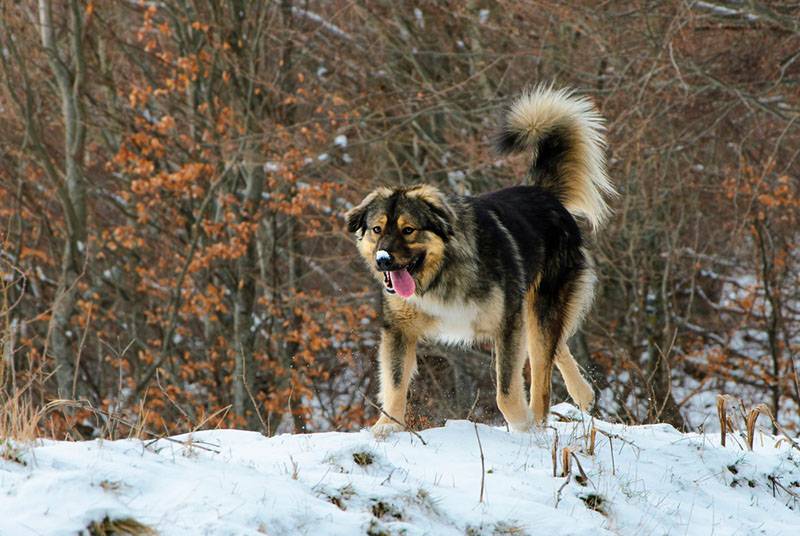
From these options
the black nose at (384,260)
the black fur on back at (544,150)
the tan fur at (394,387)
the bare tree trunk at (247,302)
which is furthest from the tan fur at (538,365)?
the bare tree trunk at (247,302)

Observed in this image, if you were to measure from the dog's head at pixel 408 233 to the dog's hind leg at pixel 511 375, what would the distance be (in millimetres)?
601

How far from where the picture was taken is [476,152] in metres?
12.6

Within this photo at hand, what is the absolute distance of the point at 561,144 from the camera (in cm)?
691

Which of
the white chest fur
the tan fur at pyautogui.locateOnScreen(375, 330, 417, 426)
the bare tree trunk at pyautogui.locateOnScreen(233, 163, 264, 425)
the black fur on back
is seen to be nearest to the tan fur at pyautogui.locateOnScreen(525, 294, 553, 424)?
the white chest fur

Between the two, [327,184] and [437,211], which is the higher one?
[327,184]

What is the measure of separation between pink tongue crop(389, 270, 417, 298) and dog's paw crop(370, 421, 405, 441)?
2.37 ft

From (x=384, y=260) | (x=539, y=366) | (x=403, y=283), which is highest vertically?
(x=384, y=260)

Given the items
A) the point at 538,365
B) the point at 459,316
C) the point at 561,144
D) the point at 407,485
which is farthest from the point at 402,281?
the point at 561,144

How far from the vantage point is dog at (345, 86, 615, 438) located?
5.48 meters

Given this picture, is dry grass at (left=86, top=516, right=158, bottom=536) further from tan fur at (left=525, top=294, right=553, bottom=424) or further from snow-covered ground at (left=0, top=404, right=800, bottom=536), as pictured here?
tan fur at (left=525, top=294, right=553, bottom=424)

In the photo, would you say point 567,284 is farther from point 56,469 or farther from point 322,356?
point 322,356

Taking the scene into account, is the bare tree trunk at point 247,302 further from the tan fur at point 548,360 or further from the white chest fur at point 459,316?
the white chest fur at point 459,316

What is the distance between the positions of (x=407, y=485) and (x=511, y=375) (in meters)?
1.92

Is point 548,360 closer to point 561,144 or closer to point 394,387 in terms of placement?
point 394,387
